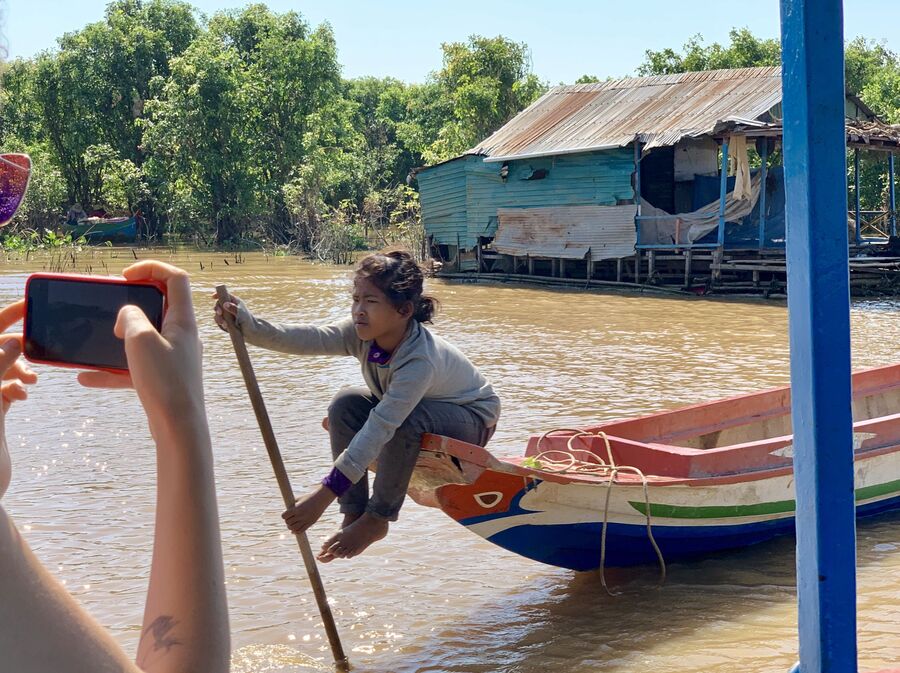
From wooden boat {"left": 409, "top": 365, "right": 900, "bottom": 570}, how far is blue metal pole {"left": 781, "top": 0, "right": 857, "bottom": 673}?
79.0 inches

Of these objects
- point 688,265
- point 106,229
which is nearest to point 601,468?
point 688,265

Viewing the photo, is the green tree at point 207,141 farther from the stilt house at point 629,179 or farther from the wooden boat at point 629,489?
the wooden boat at point 629,489

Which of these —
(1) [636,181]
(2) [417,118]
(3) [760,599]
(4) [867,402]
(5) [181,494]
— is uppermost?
(2) [417,118]

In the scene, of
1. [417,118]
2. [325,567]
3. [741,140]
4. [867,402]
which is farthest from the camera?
[417,118]

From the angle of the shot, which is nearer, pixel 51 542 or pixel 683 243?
pixel 51 542

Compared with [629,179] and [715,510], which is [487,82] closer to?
[629,179]

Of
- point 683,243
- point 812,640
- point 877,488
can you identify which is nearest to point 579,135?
point 683,243

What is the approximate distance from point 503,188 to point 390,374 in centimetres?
1832

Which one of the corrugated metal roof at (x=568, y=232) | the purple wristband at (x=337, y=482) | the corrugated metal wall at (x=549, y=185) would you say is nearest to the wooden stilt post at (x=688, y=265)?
the corrugated metal roof at (x=568, y=232)

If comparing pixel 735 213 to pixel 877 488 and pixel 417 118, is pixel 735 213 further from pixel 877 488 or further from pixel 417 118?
pixel 417 118

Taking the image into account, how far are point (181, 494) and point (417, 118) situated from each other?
49818 mm

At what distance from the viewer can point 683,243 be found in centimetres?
1805

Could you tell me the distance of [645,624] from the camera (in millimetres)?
4184

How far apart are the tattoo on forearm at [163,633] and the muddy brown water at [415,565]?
124 inches
